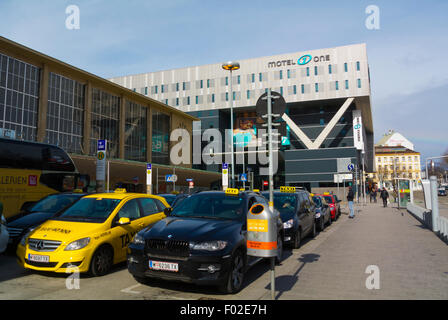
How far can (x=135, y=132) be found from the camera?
44.5 m

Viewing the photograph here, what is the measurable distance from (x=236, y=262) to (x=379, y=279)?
278 centimetres

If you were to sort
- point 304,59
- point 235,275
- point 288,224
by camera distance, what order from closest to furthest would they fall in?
point 235,275, point 288,224, point 304,59

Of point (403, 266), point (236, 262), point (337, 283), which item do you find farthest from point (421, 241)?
point (236, 262)

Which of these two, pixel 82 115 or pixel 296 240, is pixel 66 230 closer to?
pixel 296 240

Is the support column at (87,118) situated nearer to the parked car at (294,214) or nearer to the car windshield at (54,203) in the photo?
the car windshield at (54,203)

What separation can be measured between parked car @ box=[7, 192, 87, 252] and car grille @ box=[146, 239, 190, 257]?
3148 millimetres

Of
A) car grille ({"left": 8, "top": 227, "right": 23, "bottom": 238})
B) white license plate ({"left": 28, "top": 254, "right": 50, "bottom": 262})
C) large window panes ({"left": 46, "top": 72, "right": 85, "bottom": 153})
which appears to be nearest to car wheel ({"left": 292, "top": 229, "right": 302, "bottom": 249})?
white license plate ({"left": 28, "top": 254, "right": 50, "bottom": 262})

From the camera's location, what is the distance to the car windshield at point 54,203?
898cm

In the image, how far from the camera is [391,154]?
133 m

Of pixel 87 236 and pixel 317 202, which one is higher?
pixel 317 202

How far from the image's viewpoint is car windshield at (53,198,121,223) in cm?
678

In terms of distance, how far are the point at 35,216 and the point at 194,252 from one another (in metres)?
5.53

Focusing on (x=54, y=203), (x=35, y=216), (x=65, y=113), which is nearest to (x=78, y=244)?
(x=35, y=216)
